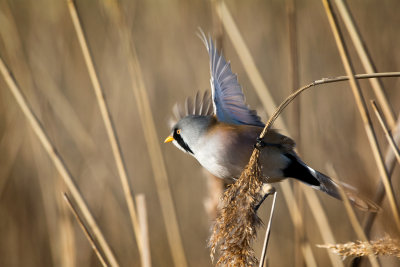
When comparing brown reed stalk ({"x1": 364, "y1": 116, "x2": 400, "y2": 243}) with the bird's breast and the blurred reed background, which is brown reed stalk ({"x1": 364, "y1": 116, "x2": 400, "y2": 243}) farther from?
the blurred reed background

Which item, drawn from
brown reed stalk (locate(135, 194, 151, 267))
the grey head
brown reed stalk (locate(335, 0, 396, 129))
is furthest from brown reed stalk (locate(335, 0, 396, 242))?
the grey head

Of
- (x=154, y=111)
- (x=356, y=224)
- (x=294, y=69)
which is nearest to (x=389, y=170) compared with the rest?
(x=356, y=224)

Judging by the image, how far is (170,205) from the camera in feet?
Result: 5.79

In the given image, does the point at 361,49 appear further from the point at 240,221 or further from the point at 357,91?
the point at 240,221

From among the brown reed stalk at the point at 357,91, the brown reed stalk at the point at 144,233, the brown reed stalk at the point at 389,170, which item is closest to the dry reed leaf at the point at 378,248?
the brown reed stalk at the point at 357,91

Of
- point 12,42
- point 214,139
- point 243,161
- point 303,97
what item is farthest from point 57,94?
point 303,97

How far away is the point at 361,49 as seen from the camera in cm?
102

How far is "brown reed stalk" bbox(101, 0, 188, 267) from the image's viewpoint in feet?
5.40

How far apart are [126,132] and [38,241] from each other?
41.0 inches

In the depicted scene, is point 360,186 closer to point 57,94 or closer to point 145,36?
point 57,94

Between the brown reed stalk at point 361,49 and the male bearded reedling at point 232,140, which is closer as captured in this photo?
the brown reed stalk at point 361,49

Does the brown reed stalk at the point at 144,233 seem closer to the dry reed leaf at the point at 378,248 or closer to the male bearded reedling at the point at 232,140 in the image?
the male bearded reedling at the point at 232,140

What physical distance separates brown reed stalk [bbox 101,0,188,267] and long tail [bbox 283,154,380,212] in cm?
52

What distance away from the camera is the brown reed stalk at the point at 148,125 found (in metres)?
1.64
